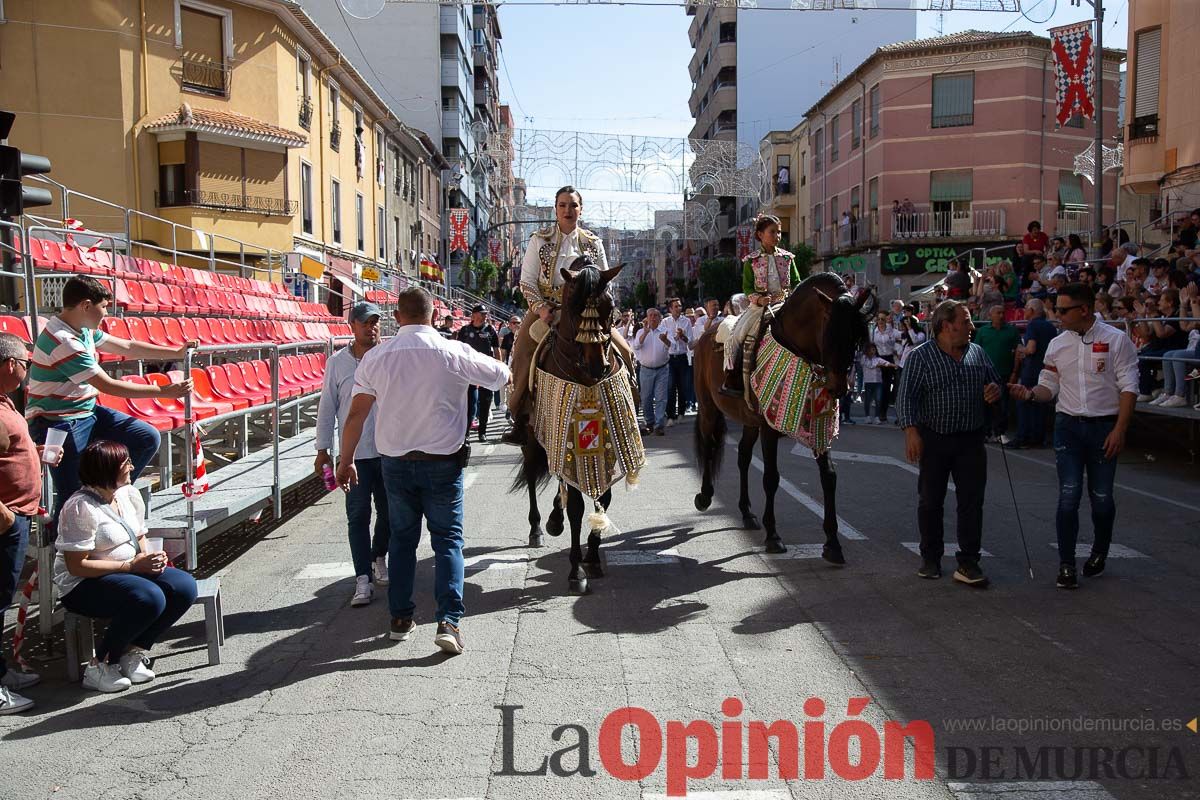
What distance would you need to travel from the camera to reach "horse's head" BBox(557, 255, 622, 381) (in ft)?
21.1

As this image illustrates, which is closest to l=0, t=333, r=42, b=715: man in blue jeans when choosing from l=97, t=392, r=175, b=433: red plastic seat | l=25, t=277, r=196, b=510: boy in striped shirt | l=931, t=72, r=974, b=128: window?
l=25, t=277, r=196, b=510: boy in striped shirt

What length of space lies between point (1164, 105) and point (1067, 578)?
1807 cm

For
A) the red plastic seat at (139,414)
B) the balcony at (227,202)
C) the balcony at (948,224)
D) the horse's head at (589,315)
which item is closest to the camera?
the horse's head at (589,315)

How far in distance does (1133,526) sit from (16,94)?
2719 centimetres

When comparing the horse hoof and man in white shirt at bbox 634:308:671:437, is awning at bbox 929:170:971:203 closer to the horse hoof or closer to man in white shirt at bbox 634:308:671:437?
man in white shirt at bbox 634:308:671:437

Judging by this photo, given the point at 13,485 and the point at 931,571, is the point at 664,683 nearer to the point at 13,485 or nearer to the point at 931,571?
the point at 931,571

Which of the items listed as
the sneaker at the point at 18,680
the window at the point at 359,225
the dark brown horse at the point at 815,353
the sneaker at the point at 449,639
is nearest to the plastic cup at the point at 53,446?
the sneaker at the point at 18,680

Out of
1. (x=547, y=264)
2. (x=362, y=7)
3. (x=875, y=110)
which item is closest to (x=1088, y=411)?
(x=547, y=264)

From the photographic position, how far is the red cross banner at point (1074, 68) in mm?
24594

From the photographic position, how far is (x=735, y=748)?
4.15 meters

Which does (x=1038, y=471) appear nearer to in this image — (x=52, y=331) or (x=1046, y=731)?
(x=1046, y=731)

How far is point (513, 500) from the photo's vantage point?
33.9ft

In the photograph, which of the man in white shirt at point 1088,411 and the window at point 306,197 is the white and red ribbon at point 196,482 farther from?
the window at point 306,197

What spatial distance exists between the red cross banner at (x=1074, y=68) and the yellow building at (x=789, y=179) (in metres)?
24.8
